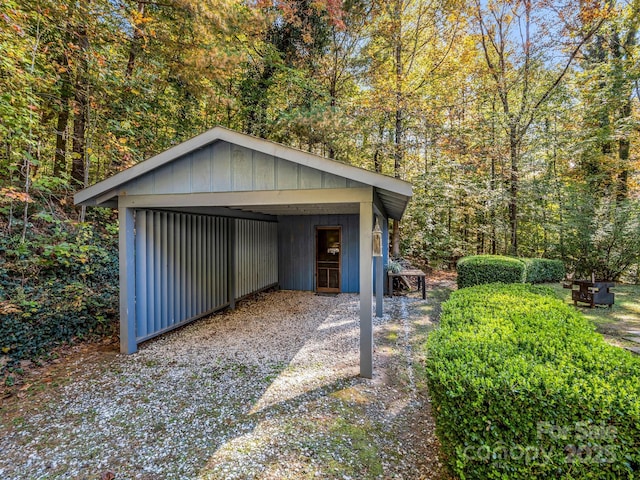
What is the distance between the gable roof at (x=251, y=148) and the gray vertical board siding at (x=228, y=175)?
0.37ft

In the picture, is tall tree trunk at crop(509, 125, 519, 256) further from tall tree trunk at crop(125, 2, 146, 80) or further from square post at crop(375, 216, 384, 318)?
tall tree trunk at crop(125, 2, 146, 80)

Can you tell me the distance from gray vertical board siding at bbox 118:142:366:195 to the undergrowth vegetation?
5.88ft

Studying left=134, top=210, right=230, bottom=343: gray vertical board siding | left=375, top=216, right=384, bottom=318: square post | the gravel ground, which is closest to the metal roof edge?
left=134, top=210, right=230, bottom=343: gray vertical board siding

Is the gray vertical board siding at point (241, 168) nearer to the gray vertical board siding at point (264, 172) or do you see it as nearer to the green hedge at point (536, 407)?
the gray vertical board siding at point (264, 172)

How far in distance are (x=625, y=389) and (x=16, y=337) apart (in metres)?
5.94

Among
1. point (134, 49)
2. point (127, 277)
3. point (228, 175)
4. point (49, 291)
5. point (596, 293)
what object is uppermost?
point (134, 49)

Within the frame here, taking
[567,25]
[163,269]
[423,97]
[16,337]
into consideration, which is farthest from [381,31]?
[16,337]

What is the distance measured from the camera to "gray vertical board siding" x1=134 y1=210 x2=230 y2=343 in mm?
4457

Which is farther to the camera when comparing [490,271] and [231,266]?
[490,271]

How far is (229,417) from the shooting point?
287cm

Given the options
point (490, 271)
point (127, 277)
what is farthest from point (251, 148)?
point (490, 271)

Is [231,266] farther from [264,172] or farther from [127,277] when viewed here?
[264,172]

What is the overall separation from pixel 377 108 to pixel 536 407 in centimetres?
1027

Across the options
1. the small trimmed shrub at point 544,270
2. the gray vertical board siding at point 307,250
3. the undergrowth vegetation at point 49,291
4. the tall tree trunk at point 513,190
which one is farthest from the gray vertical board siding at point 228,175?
the tall tree trunk at point 513,190
